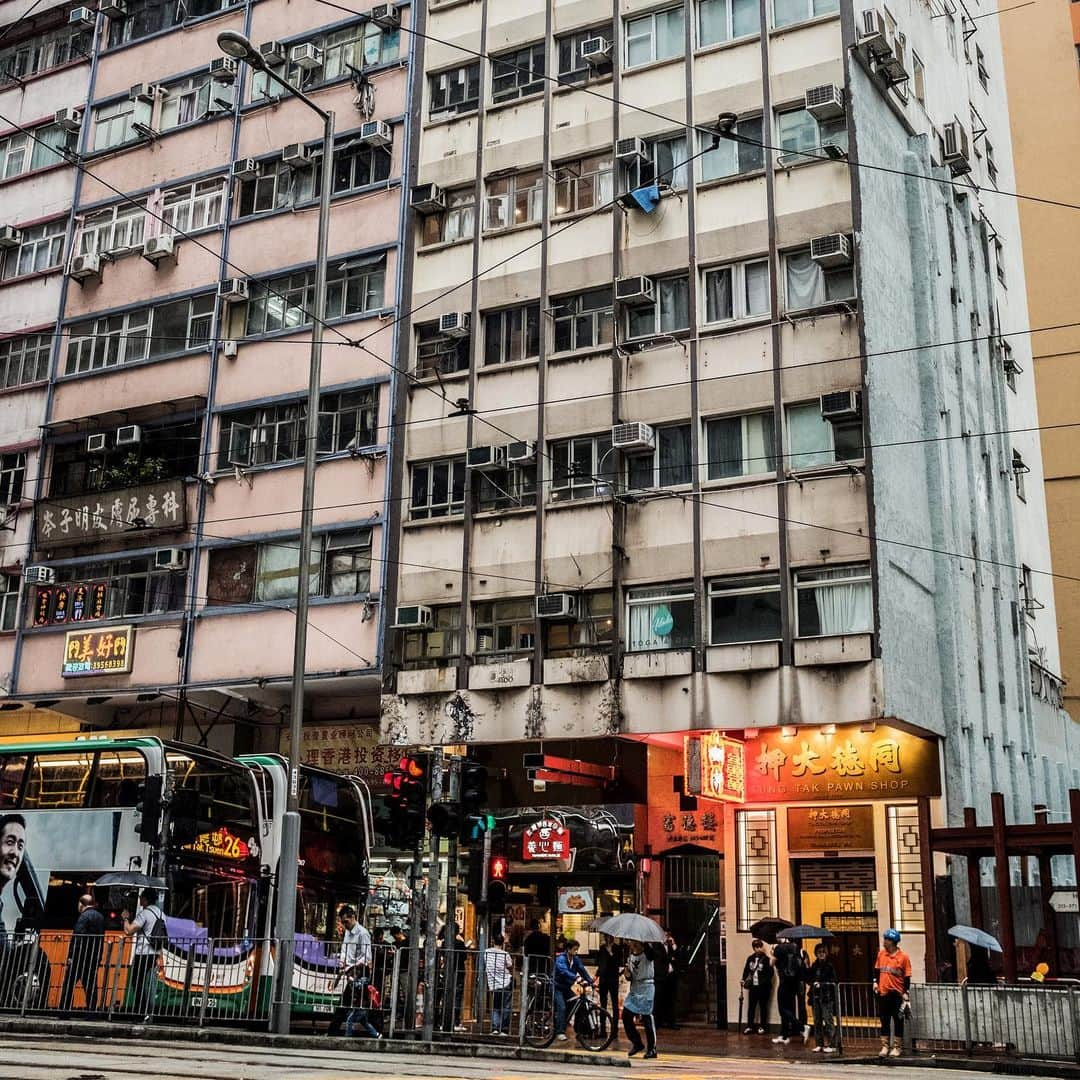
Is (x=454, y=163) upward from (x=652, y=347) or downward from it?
upward

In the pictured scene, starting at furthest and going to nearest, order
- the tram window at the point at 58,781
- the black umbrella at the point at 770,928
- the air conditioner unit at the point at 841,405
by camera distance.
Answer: the air conditioner unit at the point at 841,405 < the black umbrella at the point at 770,928 < the tram window at the point at 58,781

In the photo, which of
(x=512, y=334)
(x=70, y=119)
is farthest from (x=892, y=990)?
(x=70, y=119)

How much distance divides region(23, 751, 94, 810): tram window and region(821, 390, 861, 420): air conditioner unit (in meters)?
12.9

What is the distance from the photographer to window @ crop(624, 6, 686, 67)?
26922mm

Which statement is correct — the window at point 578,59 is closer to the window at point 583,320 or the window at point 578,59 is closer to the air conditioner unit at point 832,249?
the window at point 583,320

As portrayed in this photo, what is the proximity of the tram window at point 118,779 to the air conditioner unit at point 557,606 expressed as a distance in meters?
8.15

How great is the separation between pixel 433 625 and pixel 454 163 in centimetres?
980

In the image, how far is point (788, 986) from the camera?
20.5 meters

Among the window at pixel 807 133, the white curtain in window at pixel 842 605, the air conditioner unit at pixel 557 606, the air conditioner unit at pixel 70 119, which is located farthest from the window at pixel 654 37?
the air conditioner unit at pixel 70 119

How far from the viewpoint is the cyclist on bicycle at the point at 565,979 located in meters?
17.1

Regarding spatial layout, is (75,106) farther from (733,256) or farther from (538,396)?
(733,256)

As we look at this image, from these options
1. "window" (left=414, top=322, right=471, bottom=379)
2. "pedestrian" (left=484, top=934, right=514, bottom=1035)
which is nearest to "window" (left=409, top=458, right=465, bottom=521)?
"window" (left=414, top=322, right=471, bottom=379)

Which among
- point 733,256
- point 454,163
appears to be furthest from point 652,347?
point 454,163

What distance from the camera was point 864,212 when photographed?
24234 mm
